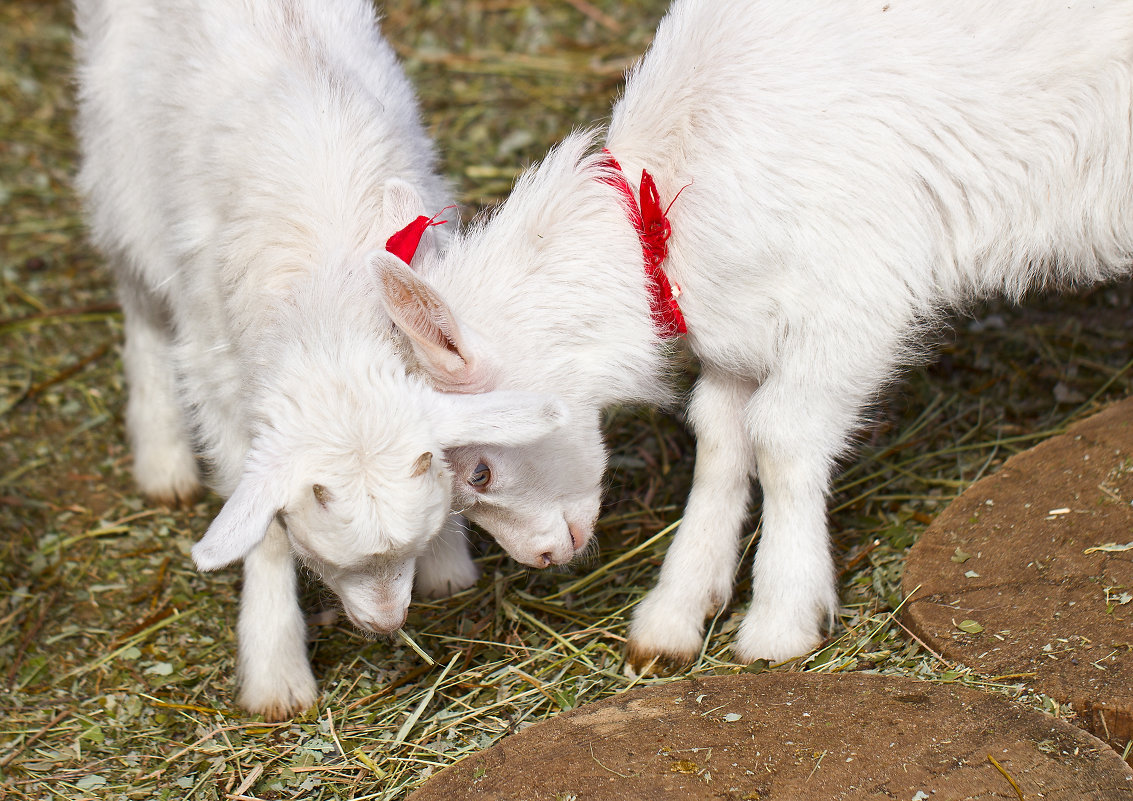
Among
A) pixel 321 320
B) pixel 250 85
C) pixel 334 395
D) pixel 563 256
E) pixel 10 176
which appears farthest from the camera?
pixel 10 176

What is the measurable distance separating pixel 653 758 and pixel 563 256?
1455 mm

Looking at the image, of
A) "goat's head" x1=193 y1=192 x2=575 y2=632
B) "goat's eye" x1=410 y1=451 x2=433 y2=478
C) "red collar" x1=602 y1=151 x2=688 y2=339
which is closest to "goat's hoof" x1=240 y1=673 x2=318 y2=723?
"goat's head" x1=193 y1=192 x2=575 y2=632

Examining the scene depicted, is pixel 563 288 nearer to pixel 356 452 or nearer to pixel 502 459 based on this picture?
pixel 502 459

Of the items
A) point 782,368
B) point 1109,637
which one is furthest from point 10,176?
point 1109,637

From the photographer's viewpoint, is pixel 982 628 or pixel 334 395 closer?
pixel 334 395

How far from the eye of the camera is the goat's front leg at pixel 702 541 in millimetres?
3889

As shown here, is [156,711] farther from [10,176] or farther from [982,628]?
[10,176]

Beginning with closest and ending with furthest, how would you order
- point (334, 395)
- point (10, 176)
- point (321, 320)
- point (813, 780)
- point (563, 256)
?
point (813, 780)
point (334, 395)
point (321, 320)
point (563, 256)
point (10, 176)

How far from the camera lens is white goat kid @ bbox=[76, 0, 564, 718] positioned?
298cm

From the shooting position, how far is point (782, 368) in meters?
3.60

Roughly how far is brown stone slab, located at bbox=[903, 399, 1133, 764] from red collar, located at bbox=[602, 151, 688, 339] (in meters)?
1.09

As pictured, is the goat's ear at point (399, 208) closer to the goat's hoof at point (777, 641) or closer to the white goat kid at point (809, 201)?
the white goat kid at point (809, 201)

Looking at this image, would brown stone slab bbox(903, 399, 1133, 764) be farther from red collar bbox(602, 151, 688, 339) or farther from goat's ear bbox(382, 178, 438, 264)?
goat's ear bbox(382, 178, 438, 264)

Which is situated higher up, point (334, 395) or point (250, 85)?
point (250, 85)
